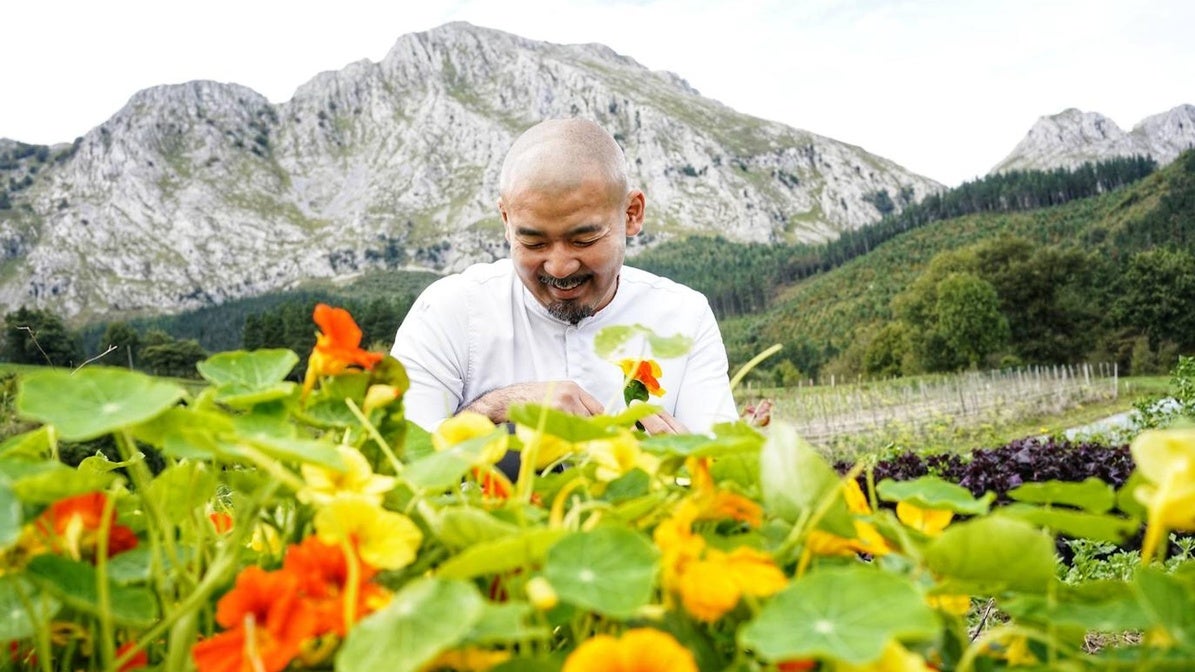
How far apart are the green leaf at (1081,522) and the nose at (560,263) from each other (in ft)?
5.80

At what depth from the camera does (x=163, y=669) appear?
16.2 inches

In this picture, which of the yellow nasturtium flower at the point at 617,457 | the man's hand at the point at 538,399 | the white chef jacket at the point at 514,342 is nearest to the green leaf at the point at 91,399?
the yellow nasturtium flower at the point at 617,457

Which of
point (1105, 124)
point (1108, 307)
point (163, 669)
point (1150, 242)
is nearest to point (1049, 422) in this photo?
point (163, 669)

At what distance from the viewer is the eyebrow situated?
6.87 feet

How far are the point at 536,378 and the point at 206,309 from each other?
4058 inches

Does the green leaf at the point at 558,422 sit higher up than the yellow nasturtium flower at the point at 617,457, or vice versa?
the green leaf at the point at 558,422

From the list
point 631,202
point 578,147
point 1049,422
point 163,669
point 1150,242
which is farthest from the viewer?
point 1150,242

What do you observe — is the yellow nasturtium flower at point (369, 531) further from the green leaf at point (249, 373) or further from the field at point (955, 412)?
the field at point (955, 412)

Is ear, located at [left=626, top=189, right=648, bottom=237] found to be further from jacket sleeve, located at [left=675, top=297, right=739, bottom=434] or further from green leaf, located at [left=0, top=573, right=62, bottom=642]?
green leaf, located at [left=0, top=573, right=62, bottom=642]

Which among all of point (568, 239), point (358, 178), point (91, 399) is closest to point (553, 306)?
point (568, 239)

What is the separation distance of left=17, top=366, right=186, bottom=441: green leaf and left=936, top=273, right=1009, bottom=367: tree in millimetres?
34138

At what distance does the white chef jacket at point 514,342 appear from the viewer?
2480 mm

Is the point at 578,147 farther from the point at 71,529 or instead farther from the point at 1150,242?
the point at 1150,242

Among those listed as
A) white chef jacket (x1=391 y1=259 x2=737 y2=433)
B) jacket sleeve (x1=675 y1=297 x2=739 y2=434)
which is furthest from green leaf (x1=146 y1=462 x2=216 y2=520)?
white chef jacket (x1=391 y1=259 x2=737 y2=433)
